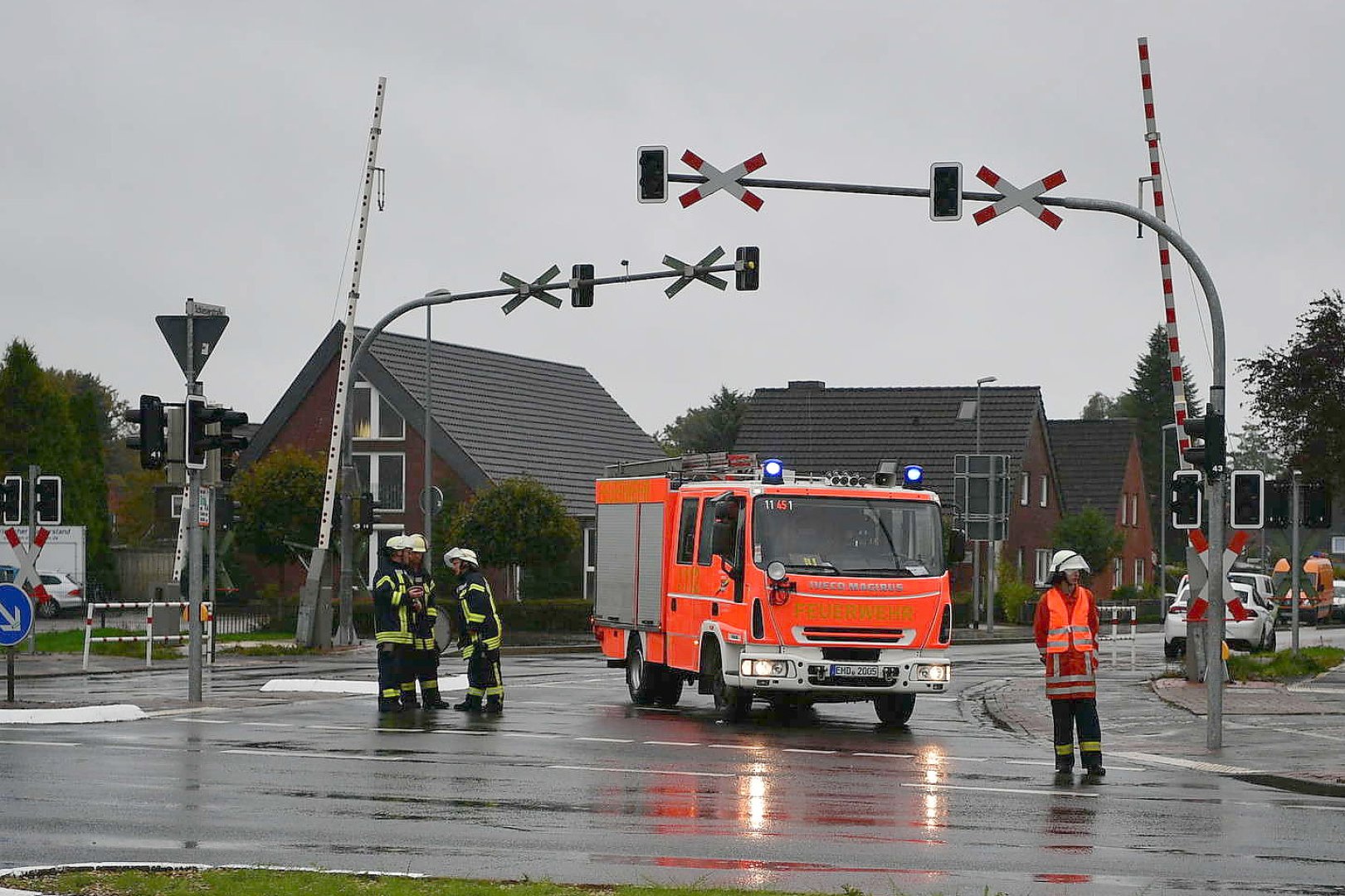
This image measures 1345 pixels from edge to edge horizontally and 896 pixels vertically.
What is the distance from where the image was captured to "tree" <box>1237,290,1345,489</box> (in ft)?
125

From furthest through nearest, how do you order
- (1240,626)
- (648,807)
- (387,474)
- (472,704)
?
(387,474) < (1240,626) < (472,704) < (648,807)

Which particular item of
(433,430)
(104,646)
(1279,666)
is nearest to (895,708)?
(1279,666)

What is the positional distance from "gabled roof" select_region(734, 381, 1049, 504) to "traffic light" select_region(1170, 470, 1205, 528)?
Answer: 174ft

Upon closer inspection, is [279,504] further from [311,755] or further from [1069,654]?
[1069,654]

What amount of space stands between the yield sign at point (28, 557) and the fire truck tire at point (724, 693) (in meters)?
11.3

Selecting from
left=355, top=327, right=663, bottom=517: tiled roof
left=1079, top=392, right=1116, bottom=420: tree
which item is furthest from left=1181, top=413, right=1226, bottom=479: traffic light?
left=1079, top=392, right=1116, bottom=420: tree

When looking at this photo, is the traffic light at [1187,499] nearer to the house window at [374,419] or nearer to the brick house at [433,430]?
the brick house at [433,430]

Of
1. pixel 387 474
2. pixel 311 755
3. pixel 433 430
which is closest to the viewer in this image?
pixel 311 755

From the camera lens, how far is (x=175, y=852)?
11.0 meters

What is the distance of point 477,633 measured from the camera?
21.5m

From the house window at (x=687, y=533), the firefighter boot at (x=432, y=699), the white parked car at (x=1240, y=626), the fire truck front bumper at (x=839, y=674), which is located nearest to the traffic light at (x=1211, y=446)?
the fire truck front bumper at (x=839, y=674)

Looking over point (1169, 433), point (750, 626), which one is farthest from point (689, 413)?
point (750, 626)

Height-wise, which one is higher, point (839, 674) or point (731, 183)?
point (731, 183)

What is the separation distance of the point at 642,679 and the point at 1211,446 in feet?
27.4
